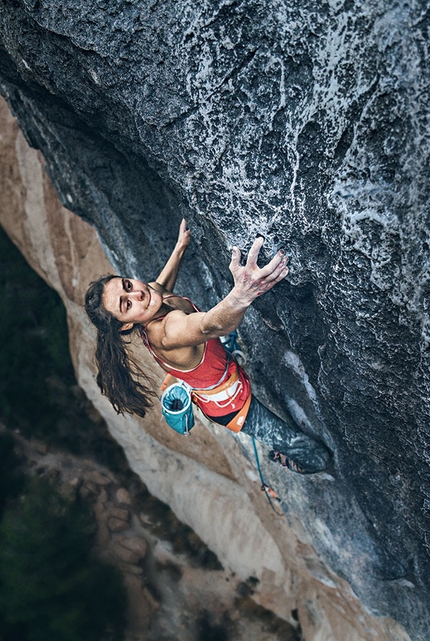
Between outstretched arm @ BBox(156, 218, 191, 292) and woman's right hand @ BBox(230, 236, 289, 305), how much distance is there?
40.0 inches

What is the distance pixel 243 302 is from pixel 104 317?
2.92 feet

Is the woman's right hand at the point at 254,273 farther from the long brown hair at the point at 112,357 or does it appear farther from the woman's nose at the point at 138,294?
the long brown hair at the point at 112,357

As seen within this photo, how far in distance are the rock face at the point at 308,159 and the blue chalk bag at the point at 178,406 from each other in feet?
2.00

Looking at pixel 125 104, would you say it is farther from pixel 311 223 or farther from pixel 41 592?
pixel 41 592

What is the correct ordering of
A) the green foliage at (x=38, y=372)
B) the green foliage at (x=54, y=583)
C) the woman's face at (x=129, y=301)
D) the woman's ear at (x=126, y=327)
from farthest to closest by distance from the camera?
1. the green foliage at (x=38, y=372)
2. the green foliage at (x=54, y=583)
3. the woman's ear at (x=126, y=327)
4. the woman's face at (x=129, y=301)

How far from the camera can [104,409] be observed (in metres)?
7.84

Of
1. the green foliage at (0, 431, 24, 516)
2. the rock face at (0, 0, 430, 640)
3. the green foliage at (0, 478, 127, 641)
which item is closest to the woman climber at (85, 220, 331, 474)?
the rock face at (0, 0, 430, 640)

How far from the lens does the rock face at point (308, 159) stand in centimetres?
195

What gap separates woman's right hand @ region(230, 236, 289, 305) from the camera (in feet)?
7.66

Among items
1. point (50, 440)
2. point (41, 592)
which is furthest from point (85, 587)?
Result: point (50, 440)

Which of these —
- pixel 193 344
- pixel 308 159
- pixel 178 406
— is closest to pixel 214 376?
pixel 178 406

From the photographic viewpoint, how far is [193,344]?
2795 mm

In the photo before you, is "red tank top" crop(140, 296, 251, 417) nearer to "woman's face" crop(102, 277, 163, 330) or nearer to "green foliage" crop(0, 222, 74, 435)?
"woman's face" crop(102, 277, 163, 330)

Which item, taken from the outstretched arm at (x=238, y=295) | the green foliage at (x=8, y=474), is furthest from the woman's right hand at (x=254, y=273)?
the green foliage at (x=8, y=474)
